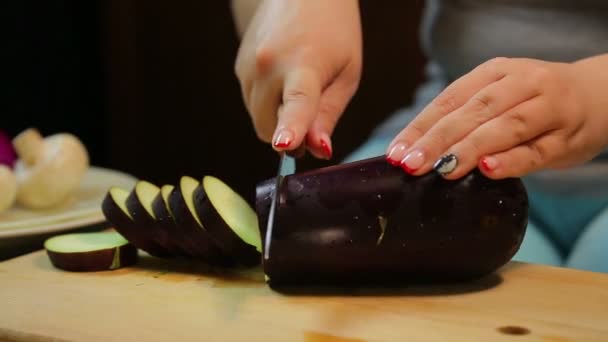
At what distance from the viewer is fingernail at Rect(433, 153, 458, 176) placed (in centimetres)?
78

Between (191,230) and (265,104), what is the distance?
227 millimetres

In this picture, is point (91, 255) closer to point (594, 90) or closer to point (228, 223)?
point (228, 223)

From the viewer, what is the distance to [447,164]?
0.78m

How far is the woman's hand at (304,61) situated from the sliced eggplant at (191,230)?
15cm

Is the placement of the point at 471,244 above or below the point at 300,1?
below

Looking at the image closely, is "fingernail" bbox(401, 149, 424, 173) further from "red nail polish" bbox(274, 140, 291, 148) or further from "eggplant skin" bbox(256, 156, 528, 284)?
"red nail polish" bbox(274, 140, 291, 148)

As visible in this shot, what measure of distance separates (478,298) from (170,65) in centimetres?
160

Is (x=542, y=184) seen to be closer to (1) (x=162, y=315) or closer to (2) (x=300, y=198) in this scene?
(2) (x=300, y=198)

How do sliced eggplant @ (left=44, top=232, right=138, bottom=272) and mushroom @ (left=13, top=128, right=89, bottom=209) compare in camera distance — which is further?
mushroom @ (left=13, top=128, right=89, bottom=209)

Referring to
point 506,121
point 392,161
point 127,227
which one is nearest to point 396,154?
point 392,161

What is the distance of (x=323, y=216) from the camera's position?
0.79 meters

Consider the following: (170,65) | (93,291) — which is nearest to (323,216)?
(93,291)

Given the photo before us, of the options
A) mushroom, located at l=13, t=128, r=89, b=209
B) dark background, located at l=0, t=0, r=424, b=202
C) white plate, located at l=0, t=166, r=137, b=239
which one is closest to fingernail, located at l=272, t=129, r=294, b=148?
white plate, located at l=0, t=166, r=137, b=239

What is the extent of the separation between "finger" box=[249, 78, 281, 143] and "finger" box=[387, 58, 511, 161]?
0.23 meters
